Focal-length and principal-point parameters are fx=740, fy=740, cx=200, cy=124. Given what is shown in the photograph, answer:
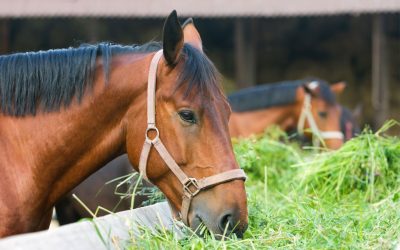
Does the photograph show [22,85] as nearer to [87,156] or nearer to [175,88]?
[87,156]

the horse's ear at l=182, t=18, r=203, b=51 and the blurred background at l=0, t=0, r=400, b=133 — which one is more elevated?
the horse's ear at l=182, t=18, r=203, b=51

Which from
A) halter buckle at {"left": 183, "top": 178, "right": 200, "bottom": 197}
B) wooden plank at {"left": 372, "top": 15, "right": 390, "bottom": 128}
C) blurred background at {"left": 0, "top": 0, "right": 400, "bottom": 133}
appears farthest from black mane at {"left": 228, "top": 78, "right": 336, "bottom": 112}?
halter buckle at {"left": 183, "top": 178, "right": 200, "bottom": 197}

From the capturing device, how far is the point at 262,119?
8.46m

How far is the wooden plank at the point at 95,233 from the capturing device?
2.55 m

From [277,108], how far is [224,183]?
5.33 meters

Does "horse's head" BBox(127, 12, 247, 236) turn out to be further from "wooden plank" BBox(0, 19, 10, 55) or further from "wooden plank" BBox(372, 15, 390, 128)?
"wooden plank" BBox(0, 19, 10, 55)

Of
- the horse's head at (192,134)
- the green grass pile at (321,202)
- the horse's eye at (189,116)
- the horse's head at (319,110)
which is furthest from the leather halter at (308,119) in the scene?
the horse's eye at (189,116)

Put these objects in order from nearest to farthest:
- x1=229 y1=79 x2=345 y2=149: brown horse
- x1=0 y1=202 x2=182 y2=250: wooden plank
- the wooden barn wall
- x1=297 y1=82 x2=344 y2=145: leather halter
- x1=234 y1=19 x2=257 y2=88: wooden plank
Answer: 1. x1=0 y1=202 x2=182 y2=250: wooden plank
2. x1=297 y1=82 x2=344 y2=145: leather halter
3. x1=229 y1=79 x2=345 y2=149: brown horse
4. x1=234 y1=19 x2=257 y2=88: wooden plank
5. the wooden barn wall

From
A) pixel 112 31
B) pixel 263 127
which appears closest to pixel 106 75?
pixel 263 127

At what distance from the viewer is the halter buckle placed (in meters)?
3.36

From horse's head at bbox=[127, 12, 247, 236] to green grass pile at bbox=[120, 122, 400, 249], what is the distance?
0.58ft

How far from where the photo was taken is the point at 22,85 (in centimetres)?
355

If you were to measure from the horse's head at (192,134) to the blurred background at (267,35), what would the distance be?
8567mm

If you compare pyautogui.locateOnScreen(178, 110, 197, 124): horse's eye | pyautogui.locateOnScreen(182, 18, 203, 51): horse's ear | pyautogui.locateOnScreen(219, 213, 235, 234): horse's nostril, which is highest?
pyautogui.locateOnScreen(182, 18, 203, 51): horse's ear
